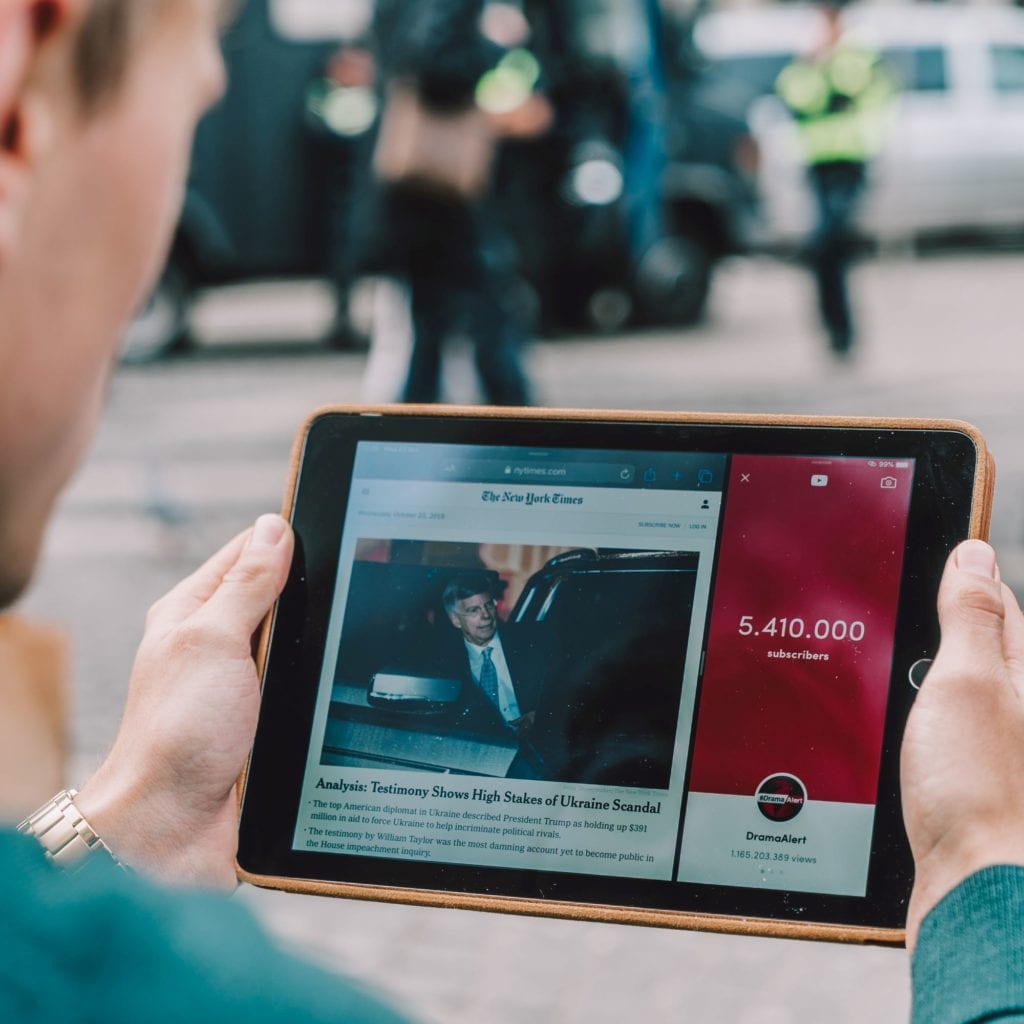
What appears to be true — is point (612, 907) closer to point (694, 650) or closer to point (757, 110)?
point (694, 650)

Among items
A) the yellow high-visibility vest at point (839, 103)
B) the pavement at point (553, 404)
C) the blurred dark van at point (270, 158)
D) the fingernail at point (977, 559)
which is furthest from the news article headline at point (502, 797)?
the blurred dark van at point (270, 158)

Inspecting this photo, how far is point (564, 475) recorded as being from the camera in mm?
1733

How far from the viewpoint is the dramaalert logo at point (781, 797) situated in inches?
62.7

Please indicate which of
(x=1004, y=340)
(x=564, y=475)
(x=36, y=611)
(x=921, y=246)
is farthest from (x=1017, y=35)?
(x=564, y=475)

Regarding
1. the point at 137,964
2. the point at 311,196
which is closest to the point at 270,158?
the point at 311,196

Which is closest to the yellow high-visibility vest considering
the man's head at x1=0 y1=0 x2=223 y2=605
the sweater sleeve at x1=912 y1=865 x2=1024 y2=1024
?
the sweater sleeve at x1=912 y1=865 x2=1024 y2=1024

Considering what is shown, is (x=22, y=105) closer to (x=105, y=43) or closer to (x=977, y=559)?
(x=105, y=43)

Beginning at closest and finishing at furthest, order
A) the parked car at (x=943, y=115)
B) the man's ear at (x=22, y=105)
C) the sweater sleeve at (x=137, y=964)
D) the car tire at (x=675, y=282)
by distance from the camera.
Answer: the sweater sleeve at (x=137, y=964) < the man's ear at (x=22, y=105) < the car tire at (x=675, y=282) < the parked car at (x=943, y=115)

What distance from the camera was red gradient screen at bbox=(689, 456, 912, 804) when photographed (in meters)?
1.60

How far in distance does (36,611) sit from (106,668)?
692 millimetres

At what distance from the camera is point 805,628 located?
162cm

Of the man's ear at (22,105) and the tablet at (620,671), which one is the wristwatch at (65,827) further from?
the man's ear at (22,105)

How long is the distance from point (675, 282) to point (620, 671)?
10093 millimetres

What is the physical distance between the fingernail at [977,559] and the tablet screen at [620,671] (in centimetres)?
7
